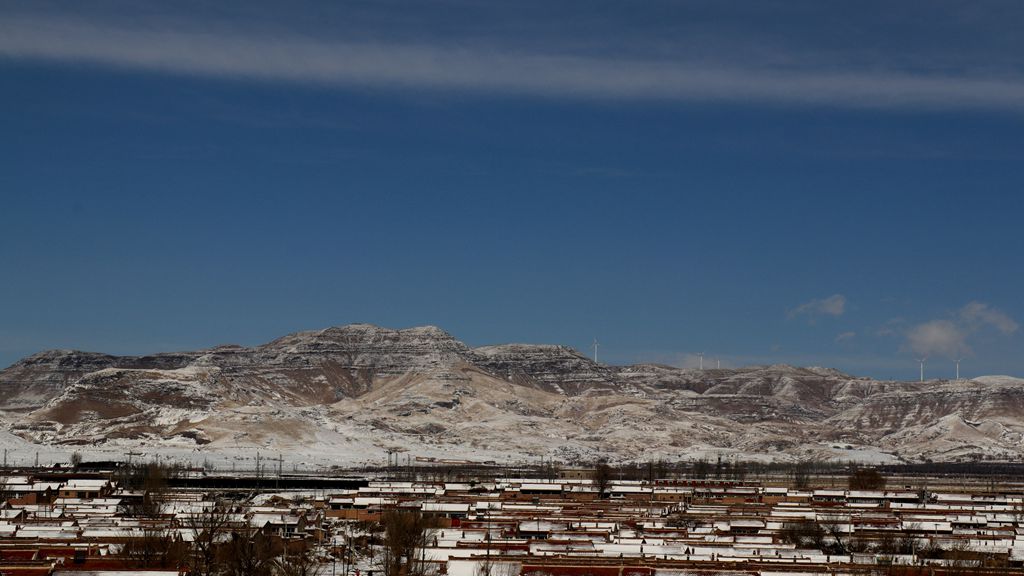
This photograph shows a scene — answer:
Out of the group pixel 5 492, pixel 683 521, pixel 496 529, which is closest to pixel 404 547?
pixel 496 529

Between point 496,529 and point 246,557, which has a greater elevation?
point 496,529

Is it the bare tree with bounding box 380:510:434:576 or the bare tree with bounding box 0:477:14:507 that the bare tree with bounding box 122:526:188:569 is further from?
the bare tree with bounding box 0:477:14:507

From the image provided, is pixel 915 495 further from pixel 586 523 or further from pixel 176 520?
pixel 176 520

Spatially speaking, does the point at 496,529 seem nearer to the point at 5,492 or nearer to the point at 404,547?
the point at 404,547

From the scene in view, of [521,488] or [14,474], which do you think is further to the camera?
[14,474]

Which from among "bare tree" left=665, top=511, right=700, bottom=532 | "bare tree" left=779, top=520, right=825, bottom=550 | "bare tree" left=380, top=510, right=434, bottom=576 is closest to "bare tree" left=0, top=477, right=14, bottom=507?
"bare tree" left=380, top=510, right=434, bottom=576

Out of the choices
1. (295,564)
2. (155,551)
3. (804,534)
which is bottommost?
(295,564)

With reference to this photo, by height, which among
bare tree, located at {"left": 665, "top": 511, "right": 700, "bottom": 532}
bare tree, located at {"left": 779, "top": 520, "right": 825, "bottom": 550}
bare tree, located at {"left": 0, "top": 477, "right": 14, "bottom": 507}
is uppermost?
bare tree, located at {"left": 0, "top": 477, "right": 14, "bottom": 507}

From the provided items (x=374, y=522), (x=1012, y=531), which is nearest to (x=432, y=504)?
(x=374, y=522)
